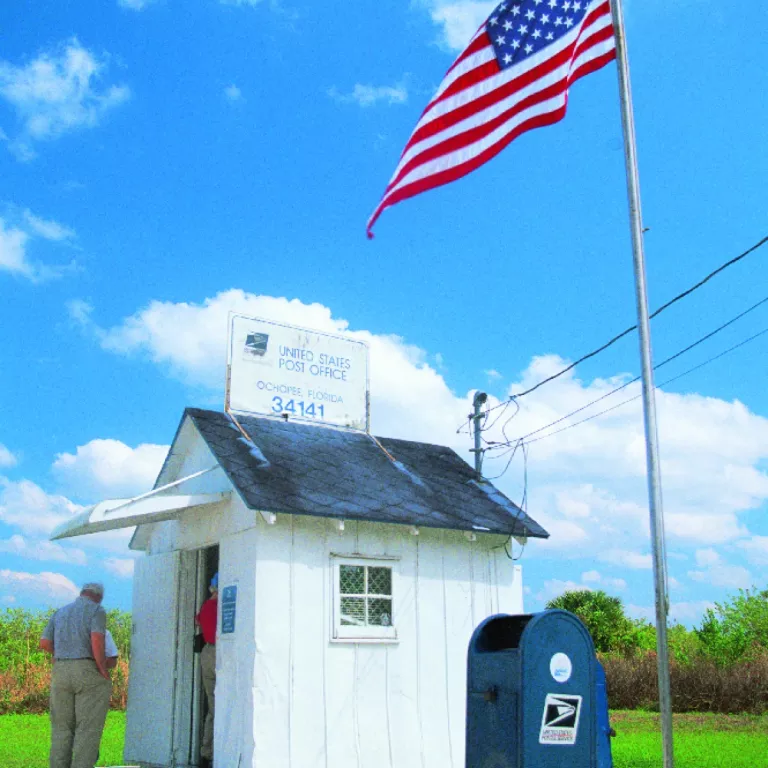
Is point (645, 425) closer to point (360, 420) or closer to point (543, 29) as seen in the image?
point (543, 29)

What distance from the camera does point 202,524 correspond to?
11234mm

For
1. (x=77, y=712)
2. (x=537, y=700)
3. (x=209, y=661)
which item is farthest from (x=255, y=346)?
(x=537, y=700)

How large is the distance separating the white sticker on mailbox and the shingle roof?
12.7ft

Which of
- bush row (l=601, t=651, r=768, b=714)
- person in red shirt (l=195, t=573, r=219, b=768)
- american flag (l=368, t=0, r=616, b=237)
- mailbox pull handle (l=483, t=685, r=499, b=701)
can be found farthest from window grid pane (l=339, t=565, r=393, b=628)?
bush row (l=601, t=651, r=768, b=714)

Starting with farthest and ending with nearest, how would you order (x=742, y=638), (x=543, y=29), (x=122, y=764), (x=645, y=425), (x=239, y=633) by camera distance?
(x=742, y=638)
(x=122, y=764)
(x=239, y=633)
(x=543, y=29)
(x=645, y=425)

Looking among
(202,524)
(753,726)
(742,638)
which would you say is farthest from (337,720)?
(742,638)

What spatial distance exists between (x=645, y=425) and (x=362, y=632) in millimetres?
4590

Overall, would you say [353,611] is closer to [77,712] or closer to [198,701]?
[198,701]

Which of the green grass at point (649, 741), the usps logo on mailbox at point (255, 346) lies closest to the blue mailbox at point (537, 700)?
the green grass at point (649, 741)

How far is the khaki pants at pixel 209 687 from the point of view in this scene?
35.6 feet

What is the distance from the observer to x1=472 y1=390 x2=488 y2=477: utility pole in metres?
13.9

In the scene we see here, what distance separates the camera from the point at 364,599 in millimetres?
10492

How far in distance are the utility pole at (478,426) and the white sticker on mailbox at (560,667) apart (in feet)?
22.2

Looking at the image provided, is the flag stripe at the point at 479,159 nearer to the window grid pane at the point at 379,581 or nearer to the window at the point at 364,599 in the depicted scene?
the window at the point at 364,599
